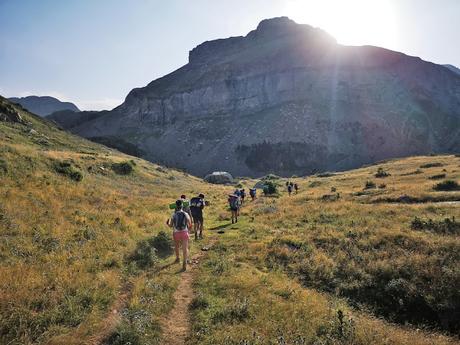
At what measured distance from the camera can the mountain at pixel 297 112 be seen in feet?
369

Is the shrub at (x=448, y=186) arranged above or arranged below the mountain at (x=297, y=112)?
below

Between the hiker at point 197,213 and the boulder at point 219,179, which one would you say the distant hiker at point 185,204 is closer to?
the hiker at point 197,213

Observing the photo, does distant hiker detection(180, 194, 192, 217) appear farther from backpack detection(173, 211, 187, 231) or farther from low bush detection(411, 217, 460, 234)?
low bush detection(411, 217, 460, 234)

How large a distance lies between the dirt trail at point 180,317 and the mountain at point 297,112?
326 ft

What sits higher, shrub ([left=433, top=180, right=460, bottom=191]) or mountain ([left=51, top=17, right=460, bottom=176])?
mountain ([left=51, top=17, right=460, bottom=176])

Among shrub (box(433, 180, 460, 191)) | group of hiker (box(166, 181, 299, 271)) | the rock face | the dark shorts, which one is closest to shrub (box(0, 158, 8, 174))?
group of hiker (box(166, 181, 299, 271))

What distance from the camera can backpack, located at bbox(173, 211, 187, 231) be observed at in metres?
13.2

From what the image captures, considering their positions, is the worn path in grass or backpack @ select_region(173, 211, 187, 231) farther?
backpack @ select_region(173, 211, 187, 231)

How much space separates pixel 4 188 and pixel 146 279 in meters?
12.3

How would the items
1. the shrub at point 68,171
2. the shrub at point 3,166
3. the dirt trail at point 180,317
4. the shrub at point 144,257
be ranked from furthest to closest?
the shrub at point 68,171
the shrub at point 3,166
the shrub at point 144,257
the dirt trail at point 180,317

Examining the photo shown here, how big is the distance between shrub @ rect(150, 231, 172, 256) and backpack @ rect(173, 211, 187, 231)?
2.73 metres

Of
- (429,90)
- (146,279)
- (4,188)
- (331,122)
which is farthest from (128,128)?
(146,279)

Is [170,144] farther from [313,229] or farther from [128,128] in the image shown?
[313,229]

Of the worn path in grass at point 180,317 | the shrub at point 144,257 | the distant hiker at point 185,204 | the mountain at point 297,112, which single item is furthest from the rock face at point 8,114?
the mountain at point 297,112
